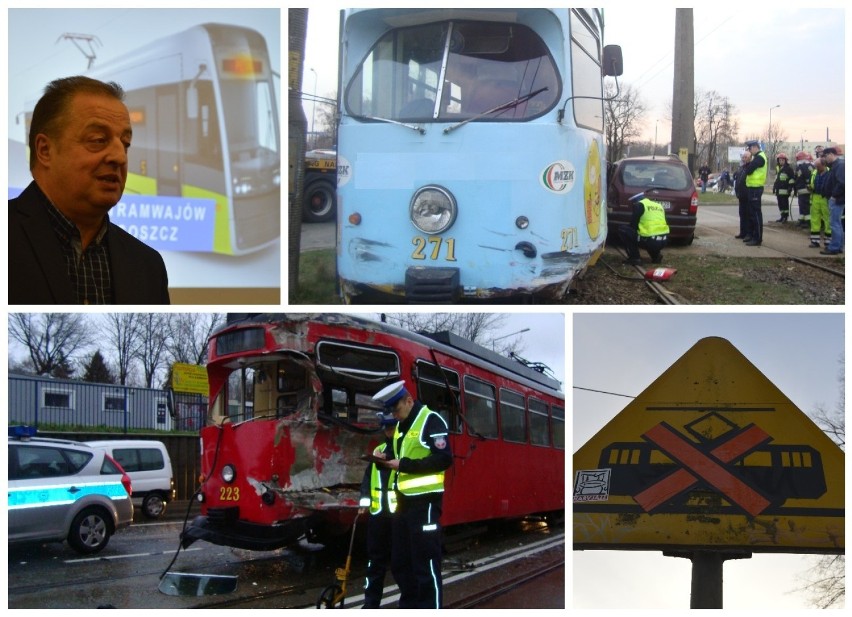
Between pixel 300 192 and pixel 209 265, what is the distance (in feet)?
2.38

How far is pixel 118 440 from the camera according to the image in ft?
28.4

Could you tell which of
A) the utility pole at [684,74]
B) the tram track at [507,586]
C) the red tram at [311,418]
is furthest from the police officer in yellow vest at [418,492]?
the utility pole at [684,74]

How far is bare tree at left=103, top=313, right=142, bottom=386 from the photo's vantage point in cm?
491

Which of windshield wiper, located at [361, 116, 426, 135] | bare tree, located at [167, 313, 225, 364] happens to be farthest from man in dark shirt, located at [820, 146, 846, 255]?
bare tree, located at [167, 313, 225, 364]


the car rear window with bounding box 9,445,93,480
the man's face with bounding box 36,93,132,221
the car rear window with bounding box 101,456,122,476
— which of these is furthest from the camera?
the car rear window with bounding box 101,456,122,476

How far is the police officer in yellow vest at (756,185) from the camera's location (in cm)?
620

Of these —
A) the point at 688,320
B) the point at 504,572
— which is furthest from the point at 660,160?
the point at 504,572

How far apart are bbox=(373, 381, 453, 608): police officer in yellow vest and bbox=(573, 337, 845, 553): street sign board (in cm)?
92

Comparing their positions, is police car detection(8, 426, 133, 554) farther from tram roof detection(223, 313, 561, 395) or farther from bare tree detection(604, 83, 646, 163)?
bare tree detection(604, 83, 646, 163)

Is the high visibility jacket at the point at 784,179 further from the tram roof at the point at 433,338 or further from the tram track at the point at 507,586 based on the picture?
the tram track at the point at 507,586

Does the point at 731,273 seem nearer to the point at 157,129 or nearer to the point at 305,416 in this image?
the point at 305,416

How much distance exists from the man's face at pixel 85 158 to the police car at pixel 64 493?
2.28m

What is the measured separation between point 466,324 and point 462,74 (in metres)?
1.50

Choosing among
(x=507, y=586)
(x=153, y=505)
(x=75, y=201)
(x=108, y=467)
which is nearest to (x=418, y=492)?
(x=507, y=586)
